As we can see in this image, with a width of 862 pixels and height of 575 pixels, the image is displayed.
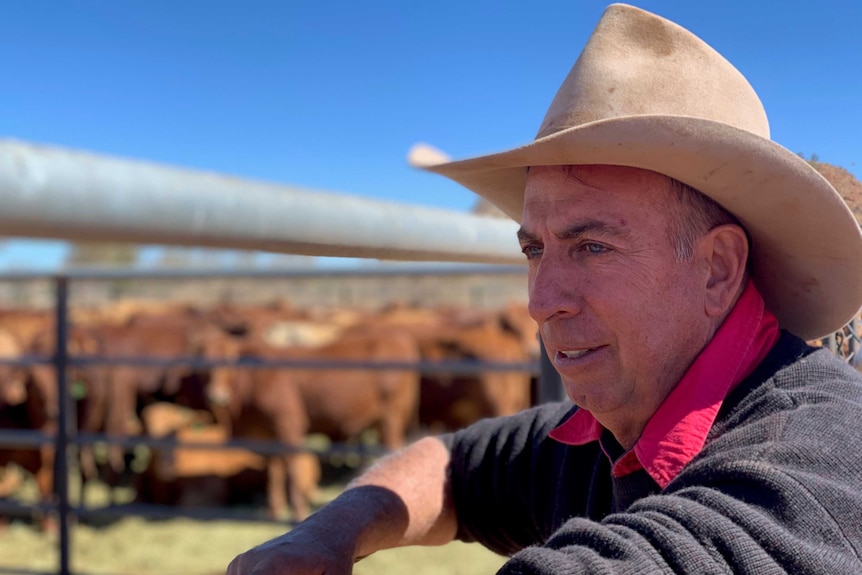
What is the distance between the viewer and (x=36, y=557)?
5285 mm

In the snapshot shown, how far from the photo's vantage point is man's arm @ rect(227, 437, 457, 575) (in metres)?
1.16

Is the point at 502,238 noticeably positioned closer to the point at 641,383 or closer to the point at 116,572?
the point at 641,383

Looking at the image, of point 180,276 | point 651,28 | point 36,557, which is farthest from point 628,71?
point 36,557

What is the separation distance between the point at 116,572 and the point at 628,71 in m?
4.66

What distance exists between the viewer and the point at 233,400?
6.79 meters

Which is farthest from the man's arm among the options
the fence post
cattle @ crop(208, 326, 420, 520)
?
cattle @ crop(208, 326, 420, 520)

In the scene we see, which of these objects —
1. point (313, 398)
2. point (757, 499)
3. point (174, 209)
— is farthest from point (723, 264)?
point (313, 398)

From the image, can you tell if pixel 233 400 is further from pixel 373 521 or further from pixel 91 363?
pixel 373 521

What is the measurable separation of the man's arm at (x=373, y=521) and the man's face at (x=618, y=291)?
1.41 feet

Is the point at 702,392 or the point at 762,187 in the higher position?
the point at 762,187

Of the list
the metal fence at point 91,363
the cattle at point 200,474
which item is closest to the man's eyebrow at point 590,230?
the metal fence at point 91,363

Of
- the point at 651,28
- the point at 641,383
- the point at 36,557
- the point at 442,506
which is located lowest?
the point at 36,557

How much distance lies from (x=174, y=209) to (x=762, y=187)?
2.62 ft

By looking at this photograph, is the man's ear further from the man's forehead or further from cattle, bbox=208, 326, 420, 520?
cattle, bbox=208, 326, 420, 520
